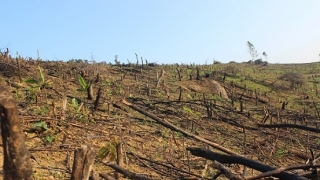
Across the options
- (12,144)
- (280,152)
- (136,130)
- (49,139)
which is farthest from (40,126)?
(280,152)

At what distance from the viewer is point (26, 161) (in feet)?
5.97

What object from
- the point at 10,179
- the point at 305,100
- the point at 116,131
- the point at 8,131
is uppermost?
the point at 8,131

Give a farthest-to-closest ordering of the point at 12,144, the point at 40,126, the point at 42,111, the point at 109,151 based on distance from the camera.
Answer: the point at 42,111 < the point at 40,126 < the point at 109,151 < the point at 12,144

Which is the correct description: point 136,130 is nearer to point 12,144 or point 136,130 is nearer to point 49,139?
point 49,139

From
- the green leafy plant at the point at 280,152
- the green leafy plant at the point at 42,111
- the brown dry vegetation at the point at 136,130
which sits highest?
the green leafy plant at the point at 42,111

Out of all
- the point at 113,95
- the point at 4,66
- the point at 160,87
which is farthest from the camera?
the point at 160,87

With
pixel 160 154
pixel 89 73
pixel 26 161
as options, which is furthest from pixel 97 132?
pixel 89 73

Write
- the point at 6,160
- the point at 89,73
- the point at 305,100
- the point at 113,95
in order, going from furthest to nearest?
the point at 305,100
the point at 89,73
the point at 113,95
the point at 6,160

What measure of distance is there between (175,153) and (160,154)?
42cm

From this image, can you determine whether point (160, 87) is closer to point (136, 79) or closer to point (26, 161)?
point (136, 79)

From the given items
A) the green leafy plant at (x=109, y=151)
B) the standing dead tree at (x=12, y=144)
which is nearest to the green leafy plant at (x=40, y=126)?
the green leafy plant at (x=109, y=151)

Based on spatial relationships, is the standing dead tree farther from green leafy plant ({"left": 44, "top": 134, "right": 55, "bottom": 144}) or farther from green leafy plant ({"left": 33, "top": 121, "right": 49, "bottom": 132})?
green leafy plant ({"left": 33, "top": 121, "right": 49, "bottom": 132})

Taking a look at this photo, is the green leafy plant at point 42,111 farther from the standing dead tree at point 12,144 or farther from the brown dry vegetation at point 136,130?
the standing dead tree at point 12,144

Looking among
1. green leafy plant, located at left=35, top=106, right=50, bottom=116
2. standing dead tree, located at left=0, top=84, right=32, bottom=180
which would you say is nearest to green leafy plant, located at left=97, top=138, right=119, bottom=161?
standing dead tree, located at left=0, top=84, right=32, bottom=180
